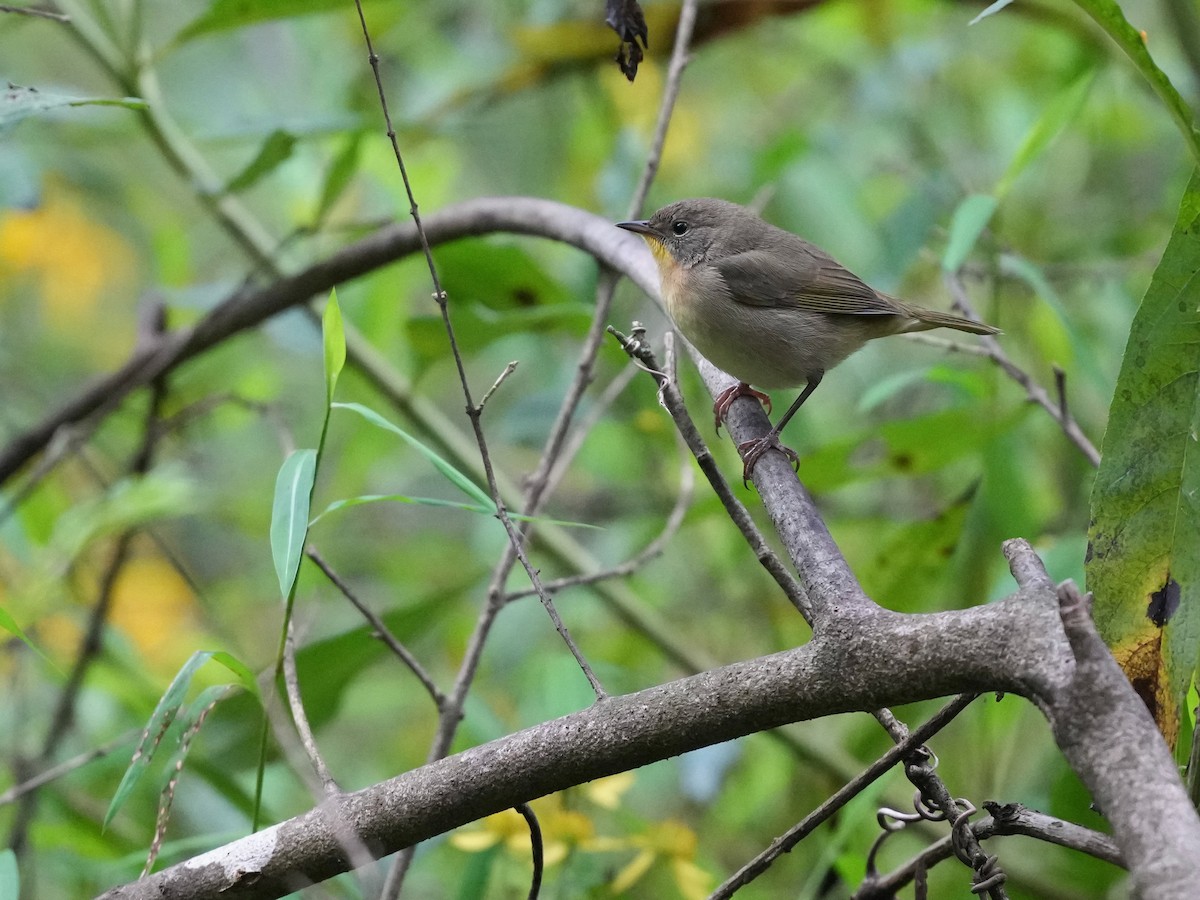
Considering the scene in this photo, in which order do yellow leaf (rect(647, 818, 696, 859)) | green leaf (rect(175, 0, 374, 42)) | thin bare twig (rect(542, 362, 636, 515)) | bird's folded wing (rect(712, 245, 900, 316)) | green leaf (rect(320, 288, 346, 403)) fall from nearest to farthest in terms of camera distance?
green leaf (rect(320, 288, 346, 403))
yellow leaf (rect(647, 818, 696, 859))
thin bare twig (rect(542, 362, 636, 515))
green leaf (rect(175, 0, 374, 42))
bird's folded wing (rect(712, 245, 900, 316))

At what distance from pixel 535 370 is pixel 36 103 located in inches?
114

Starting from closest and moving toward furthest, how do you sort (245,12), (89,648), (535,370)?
(89,648), (245,12), (535,370)

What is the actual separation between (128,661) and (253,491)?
1656 mm

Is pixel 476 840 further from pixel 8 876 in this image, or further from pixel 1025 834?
pixel 1025 834

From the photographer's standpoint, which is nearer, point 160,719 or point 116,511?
point 160,719

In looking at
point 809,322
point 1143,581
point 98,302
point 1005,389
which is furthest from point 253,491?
point 1143,581

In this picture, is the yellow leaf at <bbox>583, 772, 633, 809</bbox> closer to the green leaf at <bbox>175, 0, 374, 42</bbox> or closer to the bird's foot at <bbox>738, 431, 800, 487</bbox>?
the bird's foot at <bbox>738, 431, 800, 487</bbox>

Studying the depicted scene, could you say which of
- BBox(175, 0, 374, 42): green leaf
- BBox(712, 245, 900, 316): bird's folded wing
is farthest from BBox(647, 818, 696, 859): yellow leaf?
BBox(175, 0, 374, 42): green leaf

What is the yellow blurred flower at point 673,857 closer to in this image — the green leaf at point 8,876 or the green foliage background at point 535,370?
the green foliage background at point 535,370

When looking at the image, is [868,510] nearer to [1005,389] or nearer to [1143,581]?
[1005,389]

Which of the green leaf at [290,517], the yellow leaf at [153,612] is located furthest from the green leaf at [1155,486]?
the yellow leaf at [153,612]

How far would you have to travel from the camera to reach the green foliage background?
3.51 meters

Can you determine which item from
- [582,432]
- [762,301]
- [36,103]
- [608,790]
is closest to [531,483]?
[582,432]

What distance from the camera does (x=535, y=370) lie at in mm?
5145
